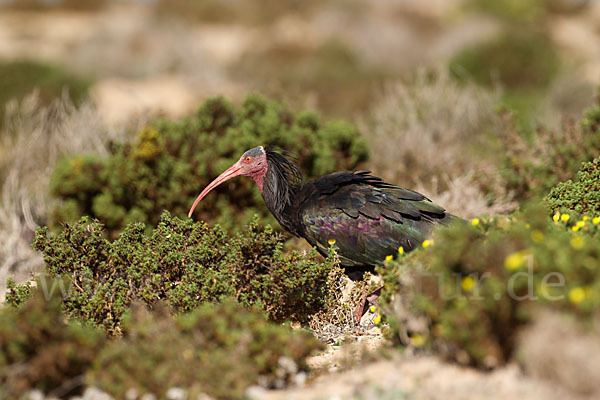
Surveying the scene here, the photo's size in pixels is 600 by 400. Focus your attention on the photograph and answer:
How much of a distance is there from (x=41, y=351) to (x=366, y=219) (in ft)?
8.23

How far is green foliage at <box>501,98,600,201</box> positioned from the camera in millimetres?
6816

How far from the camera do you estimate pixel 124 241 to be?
4.73 meters

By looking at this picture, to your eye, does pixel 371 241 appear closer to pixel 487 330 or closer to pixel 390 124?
pixel 487 330

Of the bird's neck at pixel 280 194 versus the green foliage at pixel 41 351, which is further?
the bird's neck at pixel 280 194

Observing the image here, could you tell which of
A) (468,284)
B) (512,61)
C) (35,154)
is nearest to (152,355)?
(468,284)

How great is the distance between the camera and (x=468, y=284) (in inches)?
126

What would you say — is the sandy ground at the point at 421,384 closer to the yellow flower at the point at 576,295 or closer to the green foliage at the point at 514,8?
the yellow flower at the point at 576,295

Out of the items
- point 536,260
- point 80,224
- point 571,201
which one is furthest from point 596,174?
point 80,224

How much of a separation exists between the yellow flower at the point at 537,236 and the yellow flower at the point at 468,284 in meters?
0.38

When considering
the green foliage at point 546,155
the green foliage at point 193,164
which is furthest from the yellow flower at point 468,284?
the green foliage at point 193,164

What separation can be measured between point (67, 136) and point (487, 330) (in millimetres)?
7488

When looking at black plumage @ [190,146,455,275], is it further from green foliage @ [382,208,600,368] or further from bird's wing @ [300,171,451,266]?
green foliage @ [382,208,600,368]

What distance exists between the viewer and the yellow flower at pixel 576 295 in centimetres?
289

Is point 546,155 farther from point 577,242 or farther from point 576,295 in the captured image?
point 576,295
